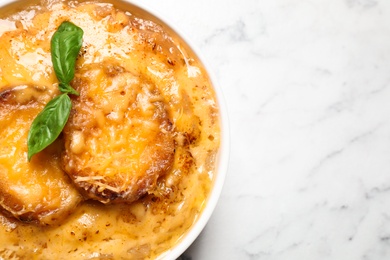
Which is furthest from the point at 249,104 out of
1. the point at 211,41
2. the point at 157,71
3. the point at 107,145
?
the point at 107,145

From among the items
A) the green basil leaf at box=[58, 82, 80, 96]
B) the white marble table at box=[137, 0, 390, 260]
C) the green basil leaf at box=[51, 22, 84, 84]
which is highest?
the green basil leaf at box=[51, 22, 84, 84]

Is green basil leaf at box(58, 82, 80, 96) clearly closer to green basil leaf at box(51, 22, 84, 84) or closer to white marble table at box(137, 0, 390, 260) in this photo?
green basil leaf at box(51, 22, 84, 84)

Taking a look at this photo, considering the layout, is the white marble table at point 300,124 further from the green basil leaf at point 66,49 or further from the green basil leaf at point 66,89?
the green basil leaf at point 66,89

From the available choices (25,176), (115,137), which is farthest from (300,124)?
(25,176)

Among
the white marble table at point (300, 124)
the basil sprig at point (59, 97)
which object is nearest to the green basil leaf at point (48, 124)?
the basil sprig at point (59, 97)

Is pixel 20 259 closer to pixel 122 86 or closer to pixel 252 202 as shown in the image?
pixel 122 86

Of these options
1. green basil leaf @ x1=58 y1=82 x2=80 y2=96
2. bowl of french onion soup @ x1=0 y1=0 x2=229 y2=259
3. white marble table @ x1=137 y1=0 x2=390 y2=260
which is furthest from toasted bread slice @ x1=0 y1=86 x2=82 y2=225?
white marble table @ x1=137 y1=0 x2=390 y2=260
